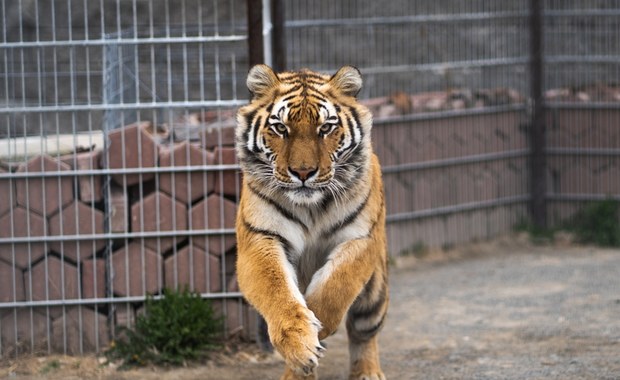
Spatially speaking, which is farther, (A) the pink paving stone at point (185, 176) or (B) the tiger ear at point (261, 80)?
(A) the pink paving stone at point (185, 176)

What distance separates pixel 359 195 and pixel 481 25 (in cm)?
428

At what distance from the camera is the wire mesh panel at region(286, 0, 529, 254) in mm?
8484

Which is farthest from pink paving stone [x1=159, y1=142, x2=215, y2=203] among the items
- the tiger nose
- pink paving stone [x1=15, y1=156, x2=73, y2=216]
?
the tiger nose

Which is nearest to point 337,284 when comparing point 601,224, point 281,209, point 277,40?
point 281,209

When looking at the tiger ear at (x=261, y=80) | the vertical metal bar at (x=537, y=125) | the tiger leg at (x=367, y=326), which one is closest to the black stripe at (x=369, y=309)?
the tiger leg at (x=367, y=326)

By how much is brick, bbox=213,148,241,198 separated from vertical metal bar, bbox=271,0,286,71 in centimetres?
65

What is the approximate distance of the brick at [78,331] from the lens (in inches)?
233

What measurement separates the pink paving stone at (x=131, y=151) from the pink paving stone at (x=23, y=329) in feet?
2.72

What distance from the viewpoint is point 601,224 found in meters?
9.02

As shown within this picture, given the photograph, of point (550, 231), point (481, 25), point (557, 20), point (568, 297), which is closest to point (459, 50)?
point (481, 25)

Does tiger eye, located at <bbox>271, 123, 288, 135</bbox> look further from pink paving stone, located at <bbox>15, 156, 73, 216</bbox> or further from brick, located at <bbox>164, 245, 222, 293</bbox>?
pink paving stone, located at <bbox>15, 156, 73, 216</bbox>

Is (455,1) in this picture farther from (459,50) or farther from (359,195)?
(359,195)

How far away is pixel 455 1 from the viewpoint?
8.88m

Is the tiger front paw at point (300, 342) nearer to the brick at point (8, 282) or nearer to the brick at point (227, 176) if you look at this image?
the brick at point (227, 176)
